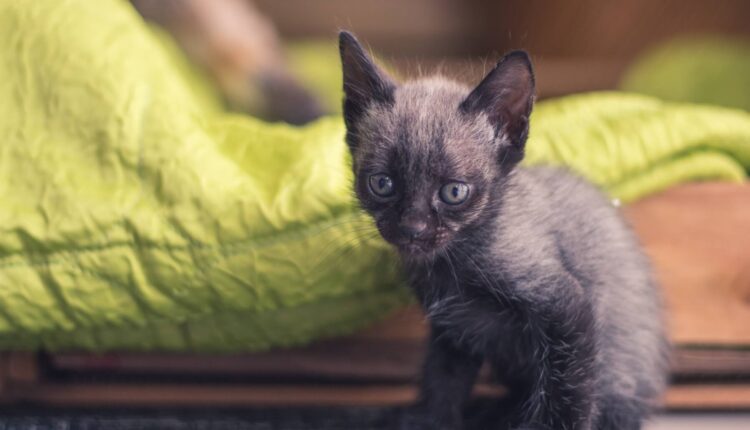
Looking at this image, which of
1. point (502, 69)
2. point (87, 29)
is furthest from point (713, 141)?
point (87, 29)

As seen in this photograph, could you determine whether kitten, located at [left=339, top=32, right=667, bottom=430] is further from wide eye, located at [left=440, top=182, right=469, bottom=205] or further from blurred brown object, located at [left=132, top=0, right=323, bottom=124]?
blurred brown object, located at [left=132, top=0, right=323, bottom=124]

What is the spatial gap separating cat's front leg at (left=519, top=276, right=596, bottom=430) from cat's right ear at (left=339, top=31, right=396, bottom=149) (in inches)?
13.6

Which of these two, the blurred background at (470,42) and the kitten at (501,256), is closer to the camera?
the kitten at (501,256)

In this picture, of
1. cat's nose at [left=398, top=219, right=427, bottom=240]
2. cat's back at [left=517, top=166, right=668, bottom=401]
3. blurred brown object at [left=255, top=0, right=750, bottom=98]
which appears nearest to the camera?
cat's nose at [left=398, top=219, right=427, bottom=240]

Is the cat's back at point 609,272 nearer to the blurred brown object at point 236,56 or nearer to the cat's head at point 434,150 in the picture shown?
the cat's head at point 434,150

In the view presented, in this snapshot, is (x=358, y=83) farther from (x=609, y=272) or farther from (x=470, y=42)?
(x=470, y=42)

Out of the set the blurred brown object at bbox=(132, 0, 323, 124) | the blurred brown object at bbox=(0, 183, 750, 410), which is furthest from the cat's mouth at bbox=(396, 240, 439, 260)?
the blurred brown object at bbox=(132, 0, 323, 124)

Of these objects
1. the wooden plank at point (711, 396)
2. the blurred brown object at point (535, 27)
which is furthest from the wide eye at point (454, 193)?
the blurred brown object at point (535, 27)

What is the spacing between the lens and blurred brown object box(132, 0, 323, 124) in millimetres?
1800

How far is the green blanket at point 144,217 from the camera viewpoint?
40.3 inches

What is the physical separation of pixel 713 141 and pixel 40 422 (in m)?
1.26

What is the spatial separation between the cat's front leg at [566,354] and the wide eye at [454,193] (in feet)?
0.53

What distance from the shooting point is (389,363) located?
1.17 meters

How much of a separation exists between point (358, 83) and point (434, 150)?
0.17 meters
